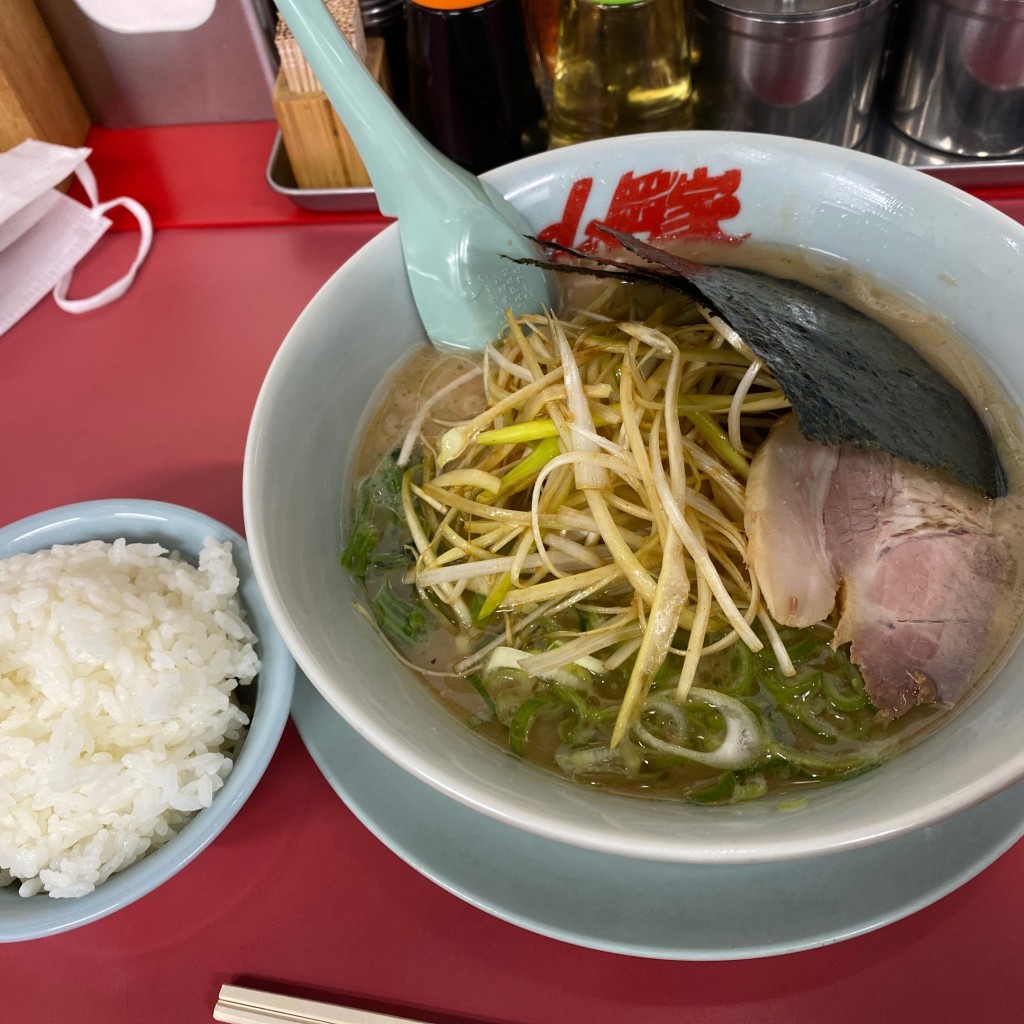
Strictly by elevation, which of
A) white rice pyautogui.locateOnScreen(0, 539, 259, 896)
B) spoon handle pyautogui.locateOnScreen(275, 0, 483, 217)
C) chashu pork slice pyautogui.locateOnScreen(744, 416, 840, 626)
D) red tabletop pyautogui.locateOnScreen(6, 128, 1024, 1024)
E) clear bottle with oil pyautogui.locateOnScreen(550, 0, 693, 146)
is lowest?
red tabletop pyautogui.locateOnScreen(6, 128, 1024, 1024)

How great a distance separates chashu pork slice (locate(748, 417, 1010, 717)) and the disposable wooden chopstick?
0.49 m

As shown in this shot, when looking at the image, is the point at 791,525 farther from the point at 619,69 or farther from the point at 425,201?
the point at 619,69

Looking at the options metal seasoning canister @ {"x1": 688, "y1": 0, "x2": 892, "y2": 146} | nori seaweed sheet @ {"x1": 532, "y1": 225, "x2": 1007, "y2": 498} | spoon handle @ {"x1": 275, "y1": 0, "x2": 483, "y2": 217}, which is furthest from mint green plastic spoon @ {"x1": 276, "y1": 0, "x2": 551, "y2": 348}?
metal seasoning canister @ {"x1": 688, "y1": 0, "x2": 892, "y2": 146}

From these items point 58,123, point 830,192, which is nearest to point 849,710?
point 830,192

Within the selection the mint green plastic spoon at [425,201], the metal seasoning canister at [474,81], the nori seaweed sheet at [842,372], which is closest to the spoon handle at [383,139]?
the mint green plastic spoon at [425,201]

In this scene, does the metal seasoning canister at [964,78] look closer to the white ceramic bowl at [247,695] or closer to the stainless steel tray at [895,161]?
the stainless steel tray at [895,161]

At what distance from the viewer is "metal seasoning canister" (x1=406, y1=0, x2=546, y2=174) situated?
3.77 feet

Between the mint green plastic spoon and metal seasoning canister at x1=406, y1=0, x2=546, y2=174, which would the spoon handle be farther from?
metal seasoning canister at x1=406, y1=0, x2=546, y2=174

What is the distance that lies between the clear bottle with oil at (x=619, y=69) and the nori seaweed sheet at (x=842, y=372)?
465 millimetres

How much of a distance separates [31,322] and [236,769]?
0.95 m

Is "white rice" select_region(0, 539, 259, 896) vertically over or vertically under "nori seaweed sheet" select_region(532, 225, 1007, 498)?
under

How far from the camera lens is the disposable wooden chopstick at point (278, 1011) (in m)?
0.70

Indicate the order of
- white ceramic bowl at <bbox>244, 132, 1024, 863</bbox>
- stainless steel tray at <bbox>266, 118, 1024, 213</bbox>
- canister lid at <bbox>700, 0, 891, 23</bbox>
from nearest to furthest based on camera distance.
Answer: white ceramic bowl at <bbox>244, 132, 1024, 863</bbox>
canister lid at <bbox>700, 0, 891, 23</bbox>
stainless steel tray at <bbox>266, 118, 1024, 213</bbox>

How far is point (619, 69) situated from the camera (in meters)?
1.22
